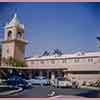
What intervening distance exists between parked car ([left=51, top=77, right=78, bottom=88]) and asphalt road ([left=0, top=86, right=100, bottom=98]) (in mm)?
60

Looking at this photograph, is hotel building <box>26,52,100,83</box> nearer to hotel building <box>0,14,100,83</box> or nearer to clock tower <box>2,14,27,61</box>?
hotel building <box>0,14,100,83</box>

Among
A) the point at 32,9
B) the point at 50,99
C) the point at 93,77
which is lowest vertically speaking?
the point at 50,99

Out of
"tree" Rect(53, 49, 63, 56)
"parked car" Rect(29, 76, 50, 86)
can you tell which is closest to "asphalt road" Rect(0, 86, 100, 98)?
"parked car" Rect(29, 76, 50, 86)

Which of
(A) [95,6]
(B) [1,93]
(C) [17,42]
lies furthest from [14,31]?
(A) [95,6]

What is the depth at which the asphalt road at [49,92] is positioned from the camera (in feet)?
14.1

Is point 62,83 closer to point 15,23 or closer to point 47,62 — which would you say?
point 47,62

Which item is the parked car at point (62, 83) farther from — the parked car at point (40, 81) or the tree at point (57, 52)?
the tree at point (57, 52)

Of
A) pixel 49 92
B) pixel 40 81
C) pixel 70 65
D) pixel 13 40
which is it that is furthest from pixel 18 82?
pixel 70 65

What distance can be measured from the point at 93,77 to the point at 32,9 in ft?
3.71

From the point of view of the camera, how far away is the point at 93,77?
434cm

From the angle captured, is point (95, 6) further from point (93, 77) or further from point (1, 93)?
point (1, 93)

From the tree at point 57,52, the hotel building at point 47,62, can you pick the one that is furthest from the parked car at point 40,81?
the tree at point 57,52

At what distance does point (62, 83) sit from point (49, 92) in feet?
0.69

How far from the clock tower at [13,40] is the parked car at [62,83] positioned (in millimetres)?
549
